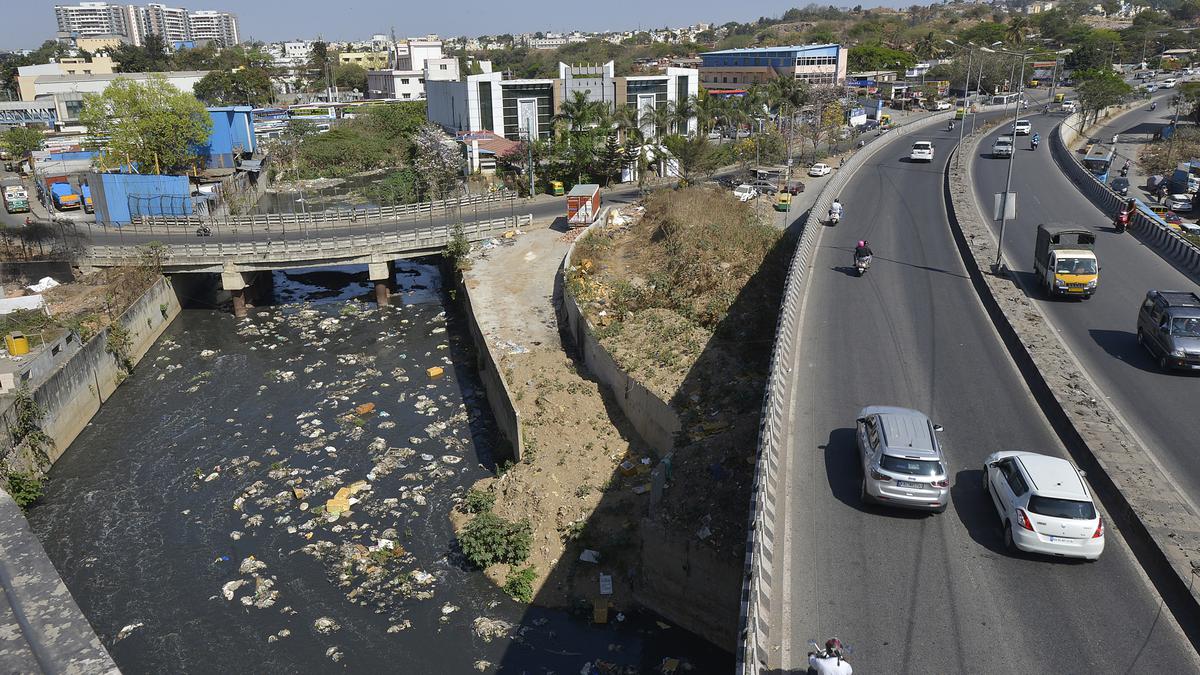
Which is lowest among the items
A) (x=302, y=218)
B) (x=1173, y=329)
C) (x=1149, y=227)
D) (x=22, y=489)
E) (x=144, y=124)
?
(x=22, y=489)

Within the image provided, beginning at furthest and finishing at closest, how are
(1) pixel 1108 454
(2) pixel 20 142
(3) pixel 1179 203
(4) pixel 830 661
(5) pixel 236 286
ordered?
(2) pixel 20 142 < (3) pixel 1179 203 < (5) pixel 236 286 < (1) pixel 1108 454 < (4) pixel 830 661

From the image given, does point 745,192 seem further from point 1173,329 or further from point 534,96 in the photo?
point 1173,329

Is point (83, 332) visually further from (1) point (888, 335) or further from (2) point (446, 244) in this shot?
(1) point (888, 335)

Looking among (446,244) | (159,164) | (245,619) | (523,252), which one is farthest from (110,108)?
(245,619)

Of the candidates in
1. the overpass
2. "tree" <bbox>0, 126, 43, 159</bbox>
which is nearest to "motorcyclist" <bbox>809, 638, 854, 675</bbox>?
the overpass

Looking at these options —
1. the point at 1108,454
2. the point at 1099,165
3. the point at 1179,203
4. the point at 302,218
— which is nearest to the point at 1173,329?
the point at 1108,454

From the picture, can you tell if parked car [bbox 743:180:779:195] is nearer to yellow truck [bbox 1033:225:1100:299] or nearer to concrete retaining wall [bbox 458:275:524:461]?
concrete retaining wall [bbox 458:275:524:461]
